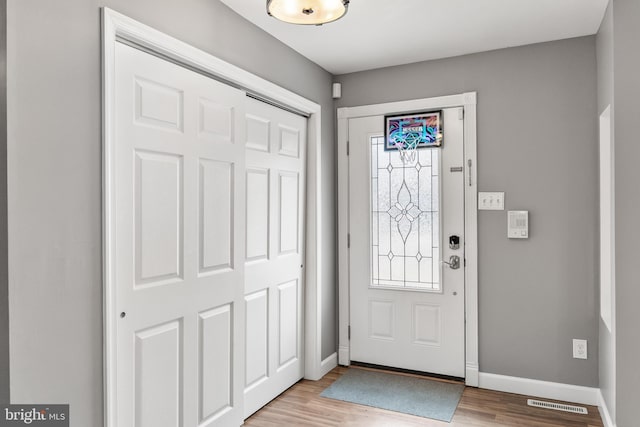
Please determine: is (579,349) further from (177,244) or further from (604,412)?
(177,244)

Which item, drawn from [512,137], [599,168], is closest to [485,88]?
[512,137]

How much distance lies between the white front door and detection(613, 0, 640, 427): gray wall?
1.12m

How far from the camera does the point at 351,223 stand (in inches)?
146

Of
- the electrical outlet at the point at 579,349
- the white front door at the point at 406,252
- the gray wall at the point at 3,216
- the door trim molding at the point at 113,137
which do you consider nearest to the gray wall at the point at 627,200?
the electrical outlet at the point at 579,349

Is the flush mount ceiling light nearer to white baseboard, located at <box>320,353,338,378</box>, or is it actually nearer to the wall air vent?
white baseboard, located at <box>320,353,338,378</box>

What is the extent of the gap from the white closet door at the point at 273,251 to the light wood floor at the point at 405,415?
14 centimetres

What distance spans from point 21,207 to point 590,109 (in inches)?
127

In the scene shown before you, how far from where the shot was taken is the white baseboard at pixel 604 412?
8.41ft

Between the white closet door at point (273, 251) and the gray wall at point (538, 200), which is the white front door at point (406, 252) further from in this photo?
the white closet door at point (273, 251)

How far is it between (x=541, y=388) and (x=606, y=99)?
1947mm

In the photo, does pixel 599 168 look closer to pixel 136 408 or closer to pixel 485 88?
pixel 485 88

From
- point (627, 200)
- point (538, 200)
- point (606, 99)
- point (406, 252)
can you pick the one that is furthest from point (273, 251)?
point (606, 99)

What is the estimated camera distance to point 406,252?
11.5 ft

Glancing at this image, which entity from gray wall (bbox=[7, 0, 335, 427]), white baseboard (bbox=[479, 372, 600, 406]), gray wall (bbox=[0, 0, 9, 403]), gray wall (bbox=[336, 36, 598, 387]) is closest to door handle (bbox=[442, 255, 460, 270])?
gray wall (bbox=[336, 36, 598, 387])
